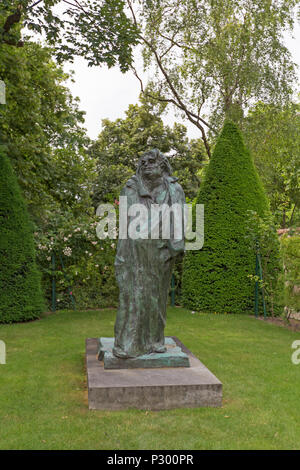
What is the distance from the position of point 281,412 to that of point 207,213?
706 centimetres

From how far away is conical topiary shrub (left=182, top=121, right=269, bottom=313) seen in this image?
10.6m

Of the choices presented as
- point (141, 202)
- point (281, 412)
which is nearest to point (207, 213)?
point (141, 202)

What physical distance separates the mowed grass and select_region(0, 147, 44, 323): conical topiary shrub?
132 cm

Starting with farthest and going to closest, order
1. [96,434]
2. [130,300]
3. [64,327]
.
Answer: [64,327] → [130,300] → [96,434]

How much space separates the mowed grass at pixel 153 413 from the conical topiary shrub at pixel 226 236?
2.59 meters

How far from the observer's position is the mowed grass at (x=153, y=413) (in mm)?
3682

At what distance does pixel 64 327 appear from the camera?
8750mm

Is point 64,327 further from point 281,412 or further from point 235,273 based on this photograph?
point 281,412

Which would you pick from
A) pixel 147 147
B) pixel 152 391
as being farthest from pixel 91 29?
pixel 147 147

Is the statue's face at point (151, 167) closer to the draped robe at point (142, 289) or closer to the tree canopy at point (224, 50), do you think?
the draped robe at point (142, 289)

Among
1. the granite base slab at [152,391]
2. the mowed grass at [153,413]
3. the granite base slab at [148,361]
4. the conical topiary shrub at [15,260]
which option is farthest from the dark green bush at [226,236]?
the granite base slab at [152,391]

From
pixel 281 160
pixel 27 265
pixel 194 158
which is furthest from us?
pixel 194 158

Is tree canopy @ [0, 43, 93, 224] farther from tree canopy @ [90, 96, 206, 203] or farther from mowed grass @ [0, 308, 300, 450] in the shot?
tree canopy @ [90, 96, 206, 203]

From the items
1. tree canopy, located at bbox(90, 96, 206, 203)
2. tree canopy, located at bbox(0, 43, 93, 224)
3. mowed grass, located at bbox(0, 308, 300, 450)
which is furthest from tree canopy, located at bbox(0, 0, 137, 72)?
tree canopy, located at bbox(90, 96, 206, 203)
